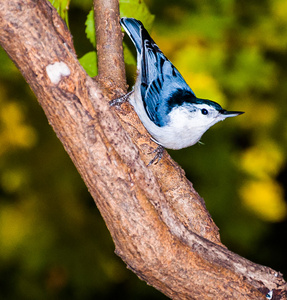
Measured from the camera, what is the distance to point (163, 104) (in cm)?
238

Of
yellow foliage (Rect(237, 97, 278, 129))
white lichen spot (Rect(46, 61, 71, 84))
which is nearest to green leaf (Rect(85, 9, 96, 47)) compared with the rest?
white lichen spot (Rect(46, 61, 71, 84))

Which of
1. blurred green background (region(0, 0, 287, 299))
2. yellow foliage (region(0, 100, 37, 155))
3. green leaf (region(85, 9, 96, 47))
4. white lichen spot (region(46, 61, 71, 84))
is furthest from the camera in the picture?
yellow foliage (region(0, 100, 37, 155))

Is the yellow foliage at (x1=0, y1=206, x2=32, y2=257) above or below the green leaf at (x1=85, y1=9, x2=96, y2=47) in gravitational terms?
below

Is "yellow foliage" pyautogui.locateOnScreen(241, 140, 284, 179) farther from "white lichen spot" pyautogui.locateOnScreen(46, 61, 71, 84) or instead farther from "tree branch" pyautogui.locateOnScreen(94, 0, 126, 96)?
"white lichen spot" pyautogui.locateOnScreen(46, 61, 71, 84)

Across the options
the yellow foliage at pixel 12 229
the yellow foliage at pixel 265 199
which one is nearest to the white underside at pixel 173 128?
the yellow foliage at pixel 265 199

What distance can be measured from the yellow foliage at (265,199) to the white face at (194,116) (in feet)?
4.29

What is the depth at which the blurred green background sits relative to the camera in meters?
3.33

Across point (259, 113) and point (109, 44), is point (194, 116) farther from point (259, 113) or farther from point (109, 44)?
point (259, 113)

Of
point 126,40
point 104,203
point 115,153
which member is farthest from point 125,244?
point 126,40

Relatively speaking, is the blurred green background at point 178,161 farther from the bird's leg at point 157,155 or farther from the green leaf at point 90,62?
the bird's leg at point 157,155

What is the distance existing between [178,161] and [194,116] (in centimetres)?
152

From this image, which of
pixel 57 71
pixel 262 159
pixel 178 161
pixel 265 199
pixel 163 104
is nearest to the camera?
pixel 57 71

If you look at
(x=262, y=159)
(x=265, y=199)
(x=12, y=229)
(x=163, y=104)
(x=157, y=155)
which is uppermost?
(x=163, y=104)

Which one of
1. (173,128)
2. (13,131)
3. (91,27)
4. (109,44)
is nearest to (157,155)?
(173,128)
